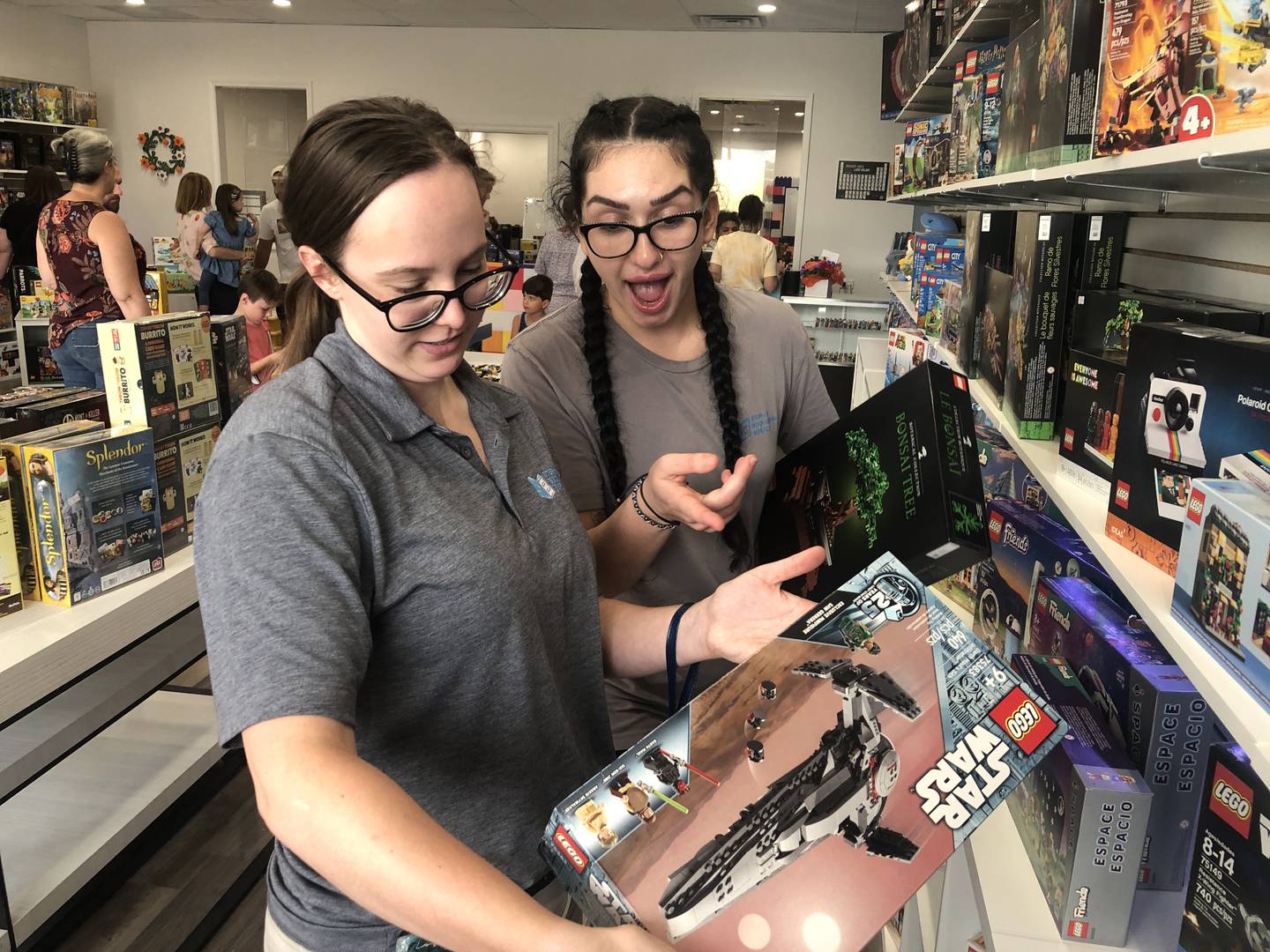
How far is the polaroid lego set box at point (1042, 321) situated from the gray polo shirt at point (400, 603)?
83 cm

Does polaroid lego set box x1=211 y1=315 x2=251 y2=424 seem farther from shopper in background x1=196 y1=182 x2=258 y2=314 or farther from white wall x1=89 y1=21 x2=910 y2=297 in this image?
white wall x1=89 y1=21 x2=910 y2=297

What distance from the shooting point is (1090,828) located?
1.18 metres

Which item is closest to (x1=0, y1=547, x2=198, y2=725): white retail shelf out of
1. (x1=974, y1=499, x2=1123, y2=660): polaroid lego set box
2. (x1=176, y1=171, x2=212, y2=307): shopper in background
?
(x1=974, y1=499, x2=1123, y2=660): polaroid lego set box

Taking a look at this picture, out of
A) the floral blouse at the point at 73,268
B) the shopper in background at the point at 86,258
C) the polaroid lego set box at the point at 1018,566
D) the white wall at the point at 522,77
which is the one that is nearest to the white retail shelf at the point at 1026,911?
the polaroid lego set box at the point at 1018,566

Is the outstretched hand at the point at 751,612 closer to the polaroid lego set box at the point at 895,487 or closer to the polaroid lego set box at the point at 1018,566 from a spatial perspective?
the polaroid lego set box at the point at 895,487

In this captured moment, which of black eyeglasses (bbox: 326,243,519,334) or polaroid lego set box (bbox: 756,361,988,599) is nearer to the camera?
black eyeglasses (bbox: 326,243,519,334)

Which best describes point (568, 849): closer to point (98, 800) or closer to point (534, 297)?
point (98, 800)

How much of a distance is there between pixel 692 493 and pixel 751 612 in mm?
247

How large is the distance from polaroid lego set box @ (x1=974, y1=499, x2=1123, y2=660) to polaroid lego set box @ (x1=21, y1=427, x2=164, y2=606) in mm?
1820

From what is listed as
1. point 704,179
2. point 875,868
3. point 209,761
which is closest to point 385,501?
point 875,868

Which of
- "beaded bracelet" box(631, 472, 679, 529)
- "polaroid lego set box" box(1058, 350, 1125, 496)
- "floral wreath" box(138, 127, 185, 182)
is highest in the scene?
"floral wreath" box(138, 127, 185, 182)

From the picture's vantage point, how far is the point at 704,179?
67.0 inches

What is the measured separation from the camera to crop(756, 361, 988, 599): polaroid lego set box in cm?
118

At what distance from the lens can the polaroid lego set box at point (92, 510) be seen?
201 cm
